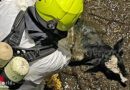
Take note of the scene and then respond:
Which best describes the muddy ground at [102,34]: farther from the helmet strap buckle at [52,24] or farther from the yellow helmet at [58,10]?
the helmet strap buckle at [52,24]

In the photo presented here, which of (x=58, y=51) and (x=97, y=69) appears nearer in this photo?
(x=58, y=51)

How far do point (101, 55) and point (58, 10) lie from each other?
7.63 feet

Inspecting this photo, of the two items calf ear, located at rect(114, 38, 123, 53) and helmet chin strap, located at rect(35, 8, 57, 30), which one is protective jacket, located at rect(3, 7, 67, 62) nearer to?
helmet chin strap, located at rect(35, 8, 57, 30)

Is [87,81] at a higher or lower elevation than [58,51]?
lower

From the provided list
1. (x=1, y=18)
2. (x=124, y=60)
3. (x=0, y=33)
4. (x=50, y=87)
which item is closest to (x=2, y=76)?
(x=0, y=33)

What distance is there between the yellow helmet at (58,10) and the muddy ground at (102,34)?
2.21 metres

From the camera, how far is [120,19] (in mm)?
4738

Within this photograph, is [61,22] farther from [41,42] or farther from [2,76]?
[2,76]

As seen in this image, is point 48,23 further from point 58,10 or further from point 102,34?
point 102,34

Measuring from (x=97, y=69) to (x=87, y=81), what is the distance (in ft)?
1.00

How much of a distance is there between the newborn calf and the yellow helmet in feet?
7.03

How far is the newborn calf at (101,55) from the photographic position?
4488 mm

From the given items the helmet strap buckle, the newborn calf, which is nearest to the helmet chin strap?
the helmet strap buckle

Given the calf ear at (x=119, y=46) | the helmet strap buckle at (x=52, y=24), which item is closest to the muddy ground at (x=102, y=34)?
the calf ear at (x=119, y=46)
